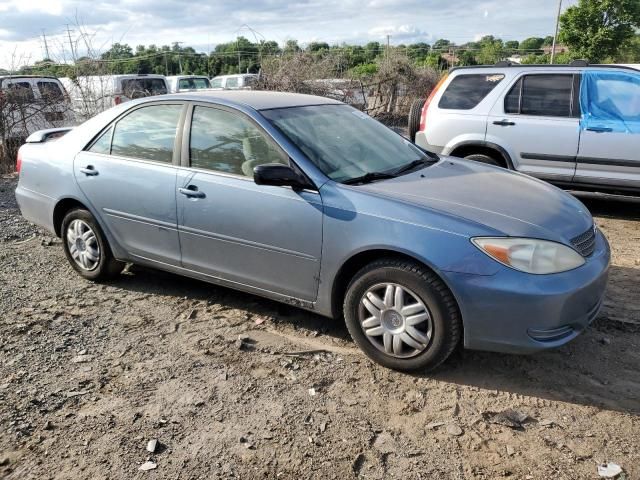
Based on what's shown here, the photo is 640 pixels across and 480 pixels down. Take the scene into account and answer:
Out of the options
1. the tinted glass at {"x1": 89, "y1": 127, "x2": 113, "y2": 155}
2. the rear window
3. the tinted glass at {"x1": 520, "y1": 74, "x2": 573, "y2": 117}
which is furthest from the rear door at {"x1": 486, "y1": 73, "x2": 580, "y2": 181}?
the rear window

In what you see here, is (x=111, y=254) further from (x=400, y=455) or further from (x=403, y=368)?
(x=400, y=455)

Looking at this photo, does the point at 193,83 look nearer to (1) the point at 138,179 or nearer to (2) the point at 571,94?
(2) the point at 571,94

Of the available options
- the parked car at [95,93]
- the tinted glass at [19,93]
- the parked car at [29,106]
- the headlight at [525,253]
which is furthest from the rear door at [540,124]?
the tinted glass at [19,93]

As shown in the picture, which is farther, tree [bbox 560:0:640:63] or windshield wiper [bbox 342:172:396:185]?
tree [bbox 560:0:640:63]

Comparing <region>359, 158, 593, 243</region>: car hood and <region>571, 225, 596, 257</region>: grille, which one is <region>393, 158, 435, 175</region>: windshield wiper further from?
<region>571, 225, 596, 257</region>: grille

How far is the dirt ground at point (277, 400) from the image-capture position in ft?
8.76

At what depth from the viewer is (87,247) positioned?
15.5 ft

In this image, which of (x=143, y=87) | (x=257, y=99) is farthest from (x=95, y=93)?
(x=257, y=99)

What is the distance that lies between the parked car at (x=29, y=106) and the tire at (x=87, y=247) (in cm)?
632

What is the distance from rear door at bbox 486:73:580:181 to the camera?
6.48 meters

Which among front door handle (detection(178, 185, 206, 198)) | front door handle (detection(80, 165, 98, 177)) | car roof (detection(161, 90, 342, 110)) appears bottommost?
front door handle (detection(178, 185, 206, 198))

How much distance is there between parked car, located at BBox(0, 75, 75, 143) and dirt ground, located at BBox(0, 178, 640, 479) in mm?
6760

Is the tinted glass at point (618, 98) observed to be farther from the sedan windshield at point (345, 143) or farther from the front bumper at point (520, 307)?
the front bumper at point (520, 307)

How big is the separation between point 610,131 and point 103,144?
526 cm
